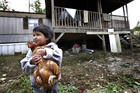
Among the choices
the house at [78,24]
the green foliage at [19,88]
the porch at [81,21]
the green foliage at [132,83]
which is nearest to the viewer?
the green foliage at [19,88]

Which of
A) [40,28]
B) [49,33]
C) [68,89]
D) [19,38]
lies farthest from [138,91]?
[19,38]

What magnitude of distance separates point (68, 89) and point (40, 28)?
1.50m

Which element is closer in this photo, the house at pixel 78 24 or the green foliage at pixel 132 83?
the green foliage at pixel 132 83

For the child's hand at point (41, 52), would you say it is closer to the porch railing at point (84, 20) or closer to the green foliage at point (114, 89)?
the green foliage at point (114, 89)

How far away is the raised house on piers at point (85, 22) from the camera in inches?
175

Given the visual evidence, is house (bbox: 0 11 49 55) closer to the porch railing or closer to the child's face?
the porch railing

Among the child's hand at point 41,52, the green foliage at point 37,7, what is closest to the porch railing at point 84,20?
the child's hand at point 41,52

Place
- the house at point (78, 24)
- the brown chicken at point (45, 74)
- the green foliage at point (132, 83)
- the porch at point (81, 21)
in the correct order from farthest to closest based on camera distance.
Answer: the house at point (78, 24)
the porch at point (81, 21)
the green foliage at point (132, 83)
the brown chicken at point (45, 74)

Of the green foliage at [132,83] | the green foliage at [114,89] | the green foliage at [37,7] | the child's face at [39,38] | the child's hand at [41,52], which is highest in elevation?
the green foliage at [37,7]

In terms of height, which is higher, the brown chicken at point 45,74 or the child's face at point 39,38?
the child's face at point 39,38

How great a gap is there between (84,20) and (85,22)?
0.52 ft

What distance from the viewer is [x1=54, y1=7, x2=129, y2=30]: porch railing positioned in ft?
15.3

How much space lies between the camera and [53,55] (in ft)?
2.43

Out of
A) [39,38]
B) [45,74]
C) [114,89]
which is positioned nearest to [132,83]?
[114,89]
